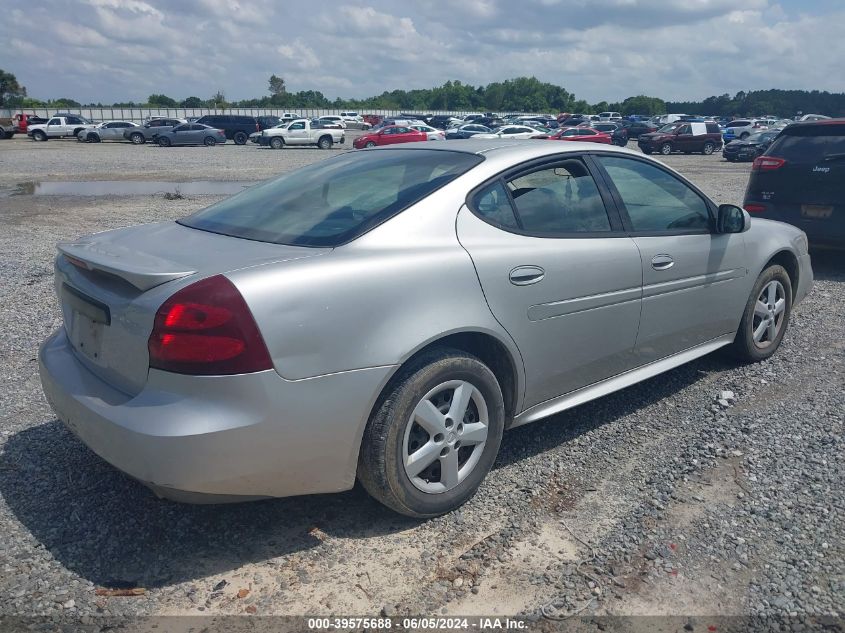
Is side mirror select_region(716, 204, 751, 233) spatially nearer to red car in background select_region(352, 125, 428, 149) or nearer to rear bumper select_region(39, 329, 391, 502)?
rear bumper select_region(39, 329, 391, 502)

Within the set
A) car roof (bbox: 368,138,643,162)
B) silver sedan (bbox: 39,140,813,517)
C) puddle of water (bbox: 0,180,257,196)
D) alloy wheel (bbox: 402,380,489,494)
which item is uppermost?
car roof (bbox: 368,138,643,162)

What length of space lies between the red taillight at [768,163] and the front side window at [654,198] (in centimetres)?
445

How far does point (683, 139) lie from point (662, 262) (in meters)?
36.6

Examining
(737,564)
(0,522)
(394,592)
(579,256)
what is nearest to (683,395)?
(579,256)

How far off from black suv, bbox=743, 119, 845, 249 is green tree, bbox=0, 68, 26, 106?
92413 millimetres

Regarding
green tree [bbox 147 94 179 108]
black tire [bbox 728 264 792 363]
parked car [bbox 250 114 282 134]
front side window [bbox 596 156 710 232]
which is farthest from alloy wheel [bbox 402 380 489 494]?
green tree [bbox 147 94 179 108]

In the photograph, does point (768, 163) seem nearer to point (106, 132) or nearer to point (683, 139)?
point (683, 139)

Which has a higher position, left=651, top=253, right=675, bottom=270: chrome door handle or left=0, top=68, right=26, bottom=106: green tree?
left=0, top=68, right=26, bottom=106: green tree

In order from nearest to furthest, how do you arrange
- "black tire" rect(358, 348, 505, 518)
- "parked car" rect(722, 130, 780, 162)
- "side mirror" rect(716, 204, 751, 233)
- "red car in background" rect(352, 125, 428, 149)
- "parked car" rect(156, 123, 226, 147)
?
"black tire" rect(358, 348, 505, 518) → "side mirror" rect(716, 204, 751, 233) → "parked car" rect(722, 130, 780, 162) → "red car in background" rect(352, 125, 428, 149) → "parked car" rect(156, 123, 226, 147)

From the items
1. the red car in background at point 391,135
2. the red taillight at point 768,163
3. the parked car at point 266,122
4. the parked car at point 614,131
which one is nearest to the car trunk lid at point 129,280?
the red taillight at point 768,163

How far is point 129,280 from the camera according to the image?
9.14ft

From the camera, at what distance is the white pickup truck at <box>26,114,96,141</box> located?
4778cm

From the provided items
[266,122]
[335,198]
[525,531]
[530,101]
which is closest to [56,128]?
[266,122]

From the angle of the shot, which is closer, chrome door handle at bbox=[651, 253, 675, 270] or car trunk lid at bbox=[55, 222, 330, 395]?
car trunk lid at bbox=[55, 222, 330, 395]
